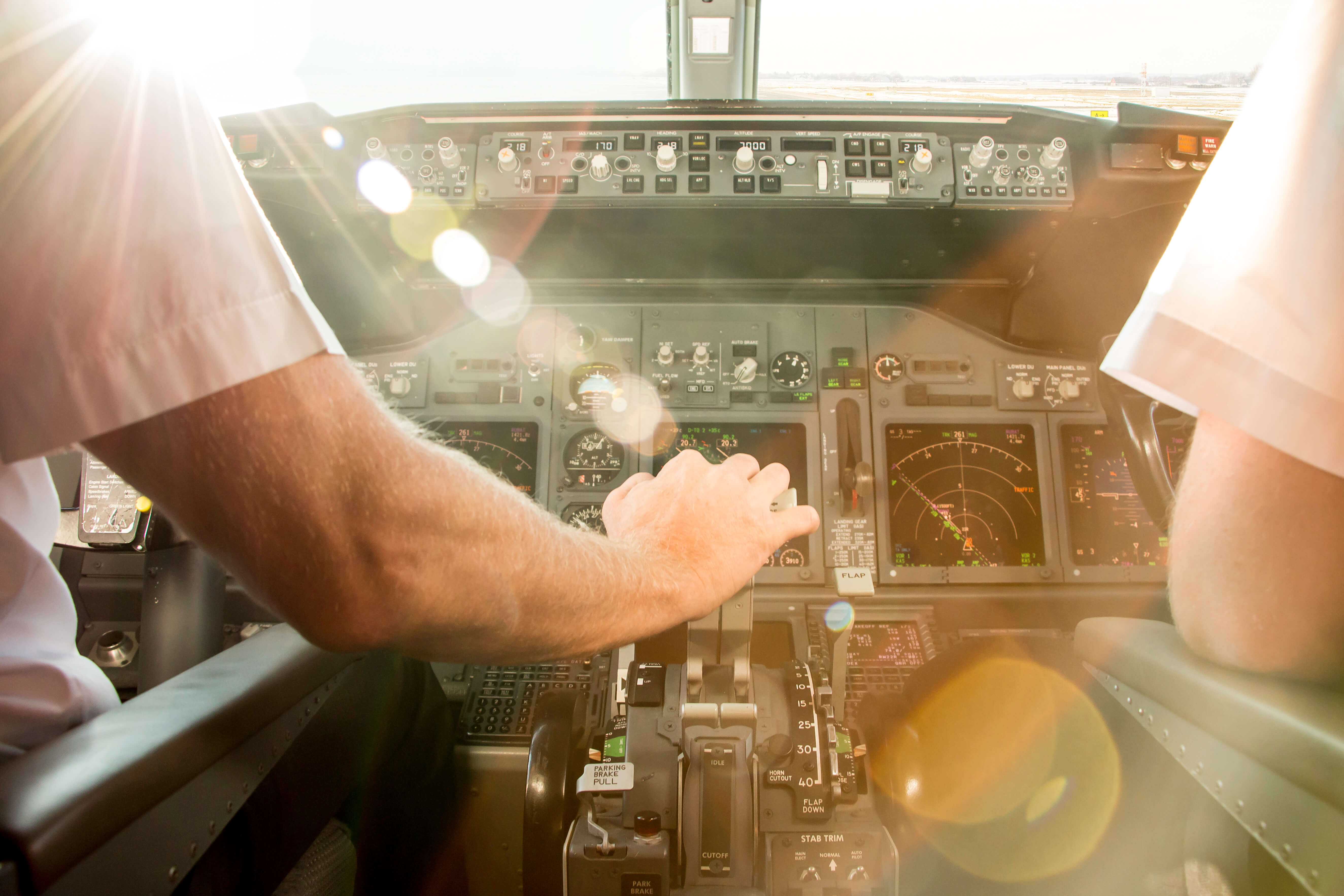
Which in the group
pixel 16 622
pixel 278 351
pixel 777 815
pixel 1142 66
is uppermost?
pixel 1142 66

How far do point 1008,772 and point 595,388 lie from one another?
5.27ft


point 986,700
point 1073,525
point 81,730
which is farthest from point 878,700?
point 81,730

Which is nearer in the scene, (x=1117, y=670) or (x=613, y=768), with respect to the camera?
(x=1117, y=670)

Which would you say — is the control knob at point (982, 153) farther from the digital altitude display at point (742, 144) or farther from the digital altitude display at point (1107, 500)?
the digital altitude display at point (1107, 500)

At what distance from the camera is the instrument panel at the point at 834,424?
2244 millimetres

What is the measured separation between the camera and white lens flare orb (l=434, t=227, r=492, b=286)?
2291 millimetres

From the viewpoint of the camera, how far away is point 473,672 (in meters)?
2.03

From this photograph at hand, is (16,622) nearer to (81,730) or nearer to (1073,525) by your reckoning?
(81,730)

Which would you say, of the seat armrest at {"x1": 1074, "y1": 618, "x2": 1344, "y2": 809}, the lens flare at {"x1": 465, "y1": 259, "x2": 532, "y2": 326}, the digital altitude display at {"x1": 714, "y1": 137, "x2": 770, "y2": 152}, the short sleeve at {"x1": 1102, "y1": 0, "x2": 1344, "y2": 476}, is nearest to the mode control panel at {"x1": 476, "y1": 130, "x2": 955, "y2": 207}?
the digital altitude display at {"x1": 714, "y1": 137, "x2": 770, "y2": 152}

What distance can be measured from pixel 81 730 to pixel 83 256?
1.60 ft

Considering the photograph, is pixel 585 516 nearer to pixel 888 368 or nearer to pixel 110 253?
pixel 888 368

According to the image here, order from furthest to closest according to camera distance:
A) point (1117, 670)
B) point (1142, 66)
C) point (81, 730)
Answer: point (1142, 66) < point (1117, 670) < point (81, 730)

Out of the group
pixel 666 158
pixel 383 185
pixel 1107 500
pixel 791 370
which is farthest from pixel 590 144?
pixel 1107 500

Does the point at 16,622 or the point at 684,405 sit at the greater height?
the point at 684,405
